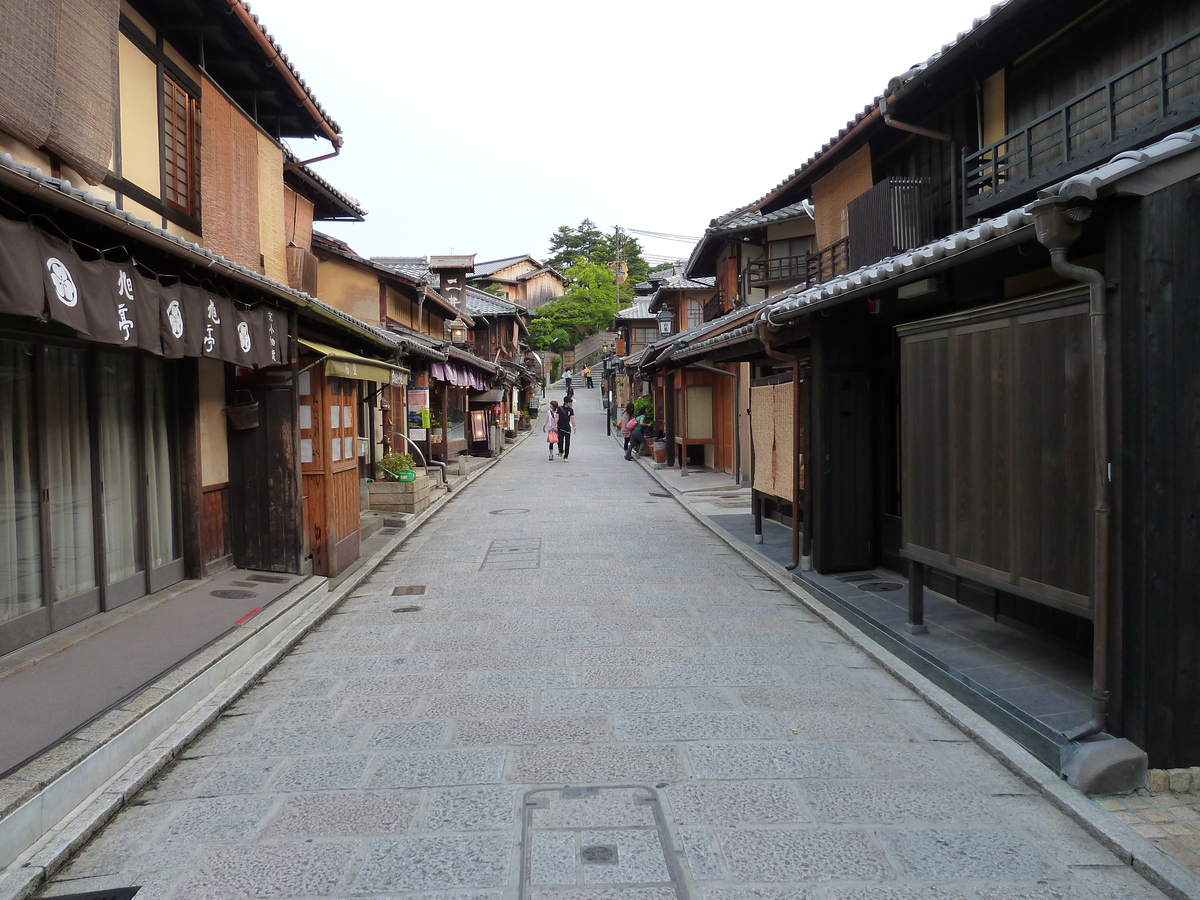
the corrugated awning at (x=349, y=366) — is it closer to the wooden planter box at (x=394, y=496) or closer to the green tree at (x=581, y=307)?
the wooden planter box at (x=394, y=496)

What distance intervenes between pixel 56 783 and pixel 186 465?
5.72m

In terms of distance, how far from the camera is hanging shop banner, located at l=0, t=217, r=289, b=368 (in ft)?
16.0

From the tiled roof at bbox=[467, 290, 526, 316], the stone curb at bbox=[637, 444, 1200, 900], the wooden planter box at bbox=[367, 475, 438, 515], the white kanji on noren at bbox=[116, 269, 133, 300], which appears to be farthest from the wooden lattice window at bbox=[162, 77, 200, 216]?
the tiled roof at bbox=[467, 290, 526, 316]

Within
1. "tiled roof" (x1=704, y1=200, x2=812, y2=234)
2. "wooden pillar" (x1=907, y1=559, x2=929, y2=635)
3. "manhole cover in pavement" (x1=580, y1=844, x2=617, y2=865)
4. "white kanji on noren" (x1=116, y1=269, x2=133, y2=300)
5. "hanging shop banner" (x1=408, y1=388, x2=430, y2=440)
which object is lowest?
"manhole cover in pavement" (x1=580, y1=844, x2=617, y2=865)

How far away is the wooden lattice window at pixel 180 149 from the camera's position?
10.3 meters

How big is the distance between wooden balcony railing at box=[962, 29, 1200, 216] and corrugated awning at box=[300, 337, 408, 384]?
9766 millimetres

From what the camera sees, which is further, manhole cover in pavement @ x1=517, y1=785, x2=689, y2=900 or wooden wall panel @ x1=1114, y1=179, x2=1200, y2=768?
wooden wall panel @ x1=1114, y1=179, x2=1200, y2=768

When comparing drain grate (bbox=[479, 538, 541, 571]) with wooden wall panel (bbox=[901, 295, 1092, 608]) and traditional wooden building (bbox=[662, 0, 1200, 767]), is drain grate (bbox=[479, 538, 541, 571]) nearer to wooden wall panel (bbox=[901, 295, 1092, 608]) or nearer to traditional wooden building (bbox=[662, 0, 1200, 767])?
traditional wooden building (bbox=[662, 0, 1200, 767])

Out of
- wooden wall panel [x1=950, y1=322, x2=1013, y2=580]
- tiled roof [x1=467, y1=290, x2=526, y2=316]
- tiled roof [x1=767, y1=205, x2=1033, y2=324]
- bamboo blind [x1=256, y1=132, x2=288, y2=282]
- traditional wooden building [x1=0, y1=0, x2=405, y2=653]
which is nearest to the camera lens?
tiled roof [x1=767, y1=205, x2=1033, y2=324]

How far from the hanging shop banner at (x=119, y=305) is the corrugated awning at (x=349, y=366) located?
125 centimetres

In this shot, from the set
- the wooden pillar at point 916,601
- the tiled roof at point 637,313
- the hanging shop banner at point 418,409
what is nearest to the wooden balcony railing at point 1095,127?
the wooden pillar at point 916,601

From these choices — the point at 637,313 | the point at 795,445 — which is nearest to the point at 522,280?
the point at 637,313

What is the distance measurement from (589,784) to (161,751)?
10.1 feet

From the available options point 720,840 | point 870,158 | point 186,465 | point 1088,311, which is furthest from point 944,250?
point 870,158
